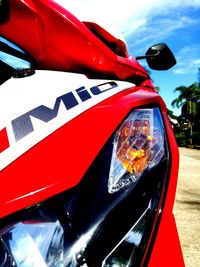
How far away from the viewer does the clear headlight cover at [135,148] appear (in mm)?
989

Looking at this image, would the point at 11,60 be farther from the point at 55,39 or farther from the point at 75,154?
the point at 75,154

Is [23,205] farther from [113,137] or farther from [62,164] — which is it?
[113,137]

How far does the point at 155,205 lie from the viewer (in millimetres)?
1026

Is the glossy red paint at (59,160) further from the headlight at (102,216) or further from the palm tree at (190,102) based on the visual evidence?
the palm tree at (190,102)

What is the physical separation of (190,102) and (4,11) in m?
38.5

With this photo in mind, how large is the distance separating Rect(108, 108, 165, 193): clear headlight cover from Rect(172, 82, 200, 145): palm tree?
37781mm

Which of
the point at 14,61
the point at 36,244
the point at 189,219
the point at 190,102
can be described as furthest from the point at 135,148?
the point at 190,102

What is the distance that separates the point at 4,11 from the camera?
1.23m

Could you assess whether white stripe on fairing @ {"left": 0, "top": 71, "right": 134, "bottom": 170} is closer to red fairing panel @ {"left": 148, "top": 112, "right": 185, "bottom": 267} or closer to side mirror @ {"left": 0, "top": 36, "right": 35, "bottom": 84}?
side mirror @ {"left": 0, "top": 36, "right": 35, "bottom": 84}

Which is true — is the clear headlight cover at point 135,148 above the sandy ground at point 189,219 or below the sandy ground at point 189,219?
above

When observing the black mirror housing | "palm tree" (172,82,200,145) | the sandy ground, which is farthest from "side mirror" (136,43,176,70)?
"palm tree" (172,82,200,145)

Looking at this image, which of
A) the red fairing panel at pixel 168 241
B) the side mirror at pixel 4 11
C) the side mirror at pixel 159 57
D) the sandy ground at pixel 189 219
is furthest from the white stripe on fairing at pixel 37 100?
the sandy ground at pixel 189 219

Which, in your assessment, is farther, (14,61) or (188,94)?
(188,94)

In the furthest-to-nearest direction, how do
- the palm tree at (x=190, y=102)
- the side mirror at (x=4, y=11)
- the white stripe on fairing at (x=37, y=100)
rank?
the palm tree at (x=190, y=102)
the side mirror at (x=4, y=11)
the white stripe on fairing at (x=37, y=100)
